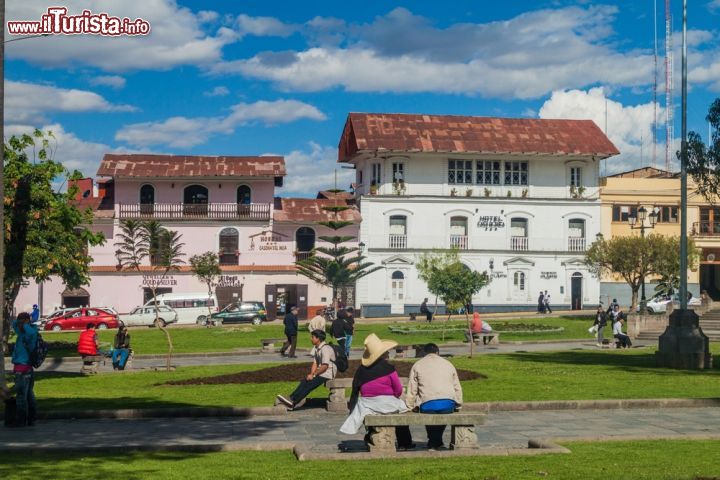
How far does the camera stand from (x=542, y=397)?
17.6 metres

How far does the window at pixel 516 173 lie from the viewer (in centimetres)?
6444

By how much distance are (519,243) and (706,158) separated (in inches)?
1571

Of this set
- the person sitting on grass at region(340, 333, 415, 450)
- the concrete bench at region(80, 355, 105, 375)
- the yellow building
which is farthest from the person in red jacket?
the yellow building

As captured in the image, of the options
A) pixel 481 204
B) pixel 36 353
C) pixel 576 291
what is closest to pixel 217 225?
pixel 481 204

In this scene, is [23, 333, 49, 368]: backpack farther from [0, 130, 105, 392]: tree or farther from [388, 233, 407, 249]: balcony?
[388, 233, 407, 249]: balcony

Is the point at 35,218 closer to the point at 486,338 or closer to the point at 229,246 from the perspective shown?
the point at 486,338

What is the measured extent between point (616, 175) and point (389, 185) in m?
19.2

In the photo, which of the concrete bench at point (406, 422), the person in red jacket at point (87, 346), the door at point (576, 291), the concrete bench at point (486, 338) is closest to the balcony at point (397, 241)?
the door at point (576, 291)

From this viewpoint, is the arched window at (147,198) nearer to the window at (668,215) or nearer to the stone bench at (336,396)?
the window at (668,215)

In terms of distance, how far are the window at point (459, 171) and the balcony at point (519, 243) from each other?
4.91 metres

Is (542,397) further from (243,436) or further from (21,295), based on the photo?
(21,295)

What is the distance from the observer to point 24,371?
14.4 meters

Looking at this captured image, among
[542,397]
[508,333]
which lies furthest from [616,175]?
[542,397]

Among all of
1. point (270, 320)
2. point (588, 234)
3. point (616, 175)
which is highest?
point (616, 175)
